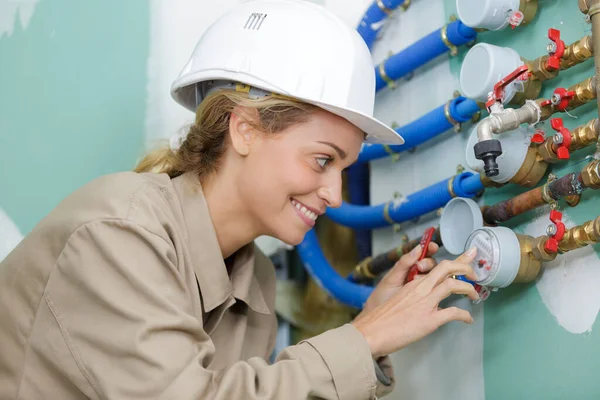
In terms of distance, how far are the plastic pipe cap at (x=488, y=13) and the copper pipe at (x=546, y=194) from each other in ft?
0.94

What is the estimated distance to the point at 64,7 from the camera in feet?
4.92

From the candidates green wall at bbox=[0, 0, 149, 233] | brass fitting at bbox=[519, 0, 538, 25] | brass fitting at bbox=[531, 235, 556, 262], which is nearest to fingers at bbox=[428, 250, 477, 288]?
brass fitting at bbox=[531, 235, 556, 262]

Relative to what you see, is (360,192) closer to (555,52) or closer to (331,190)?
(331,190)

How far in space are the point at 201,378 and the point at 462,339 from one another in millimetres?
566

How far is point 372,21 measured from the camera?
4.99ft

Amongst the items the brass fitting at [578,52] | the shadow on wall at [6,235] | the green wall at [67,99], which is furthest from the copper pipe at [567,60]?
the shadow on wall at [6,235]

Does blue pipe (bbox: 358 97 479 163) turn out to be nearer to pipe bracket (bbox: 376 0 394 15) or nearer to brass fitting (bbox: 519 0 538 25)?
brass fitting (bbox: 519 0 538 25)

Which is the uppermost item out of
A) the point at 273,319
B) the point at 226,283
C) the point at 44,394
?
the point at 44,394

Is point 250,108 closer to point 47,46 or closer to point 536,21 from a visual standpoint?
point 536,21

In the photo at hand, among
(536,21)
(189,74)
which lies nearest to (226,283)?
(189,74)

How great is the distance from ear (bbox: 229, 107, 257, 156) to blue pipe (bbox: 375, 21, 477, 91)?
0.42 metres

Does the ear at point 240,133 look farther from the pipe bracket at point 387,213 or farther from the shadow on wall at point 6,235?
the shadow on wall at point 6,235

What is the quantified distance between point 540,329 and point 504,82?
395 mm

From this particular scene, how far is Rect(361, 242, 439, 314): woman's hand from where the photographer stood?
124cm
